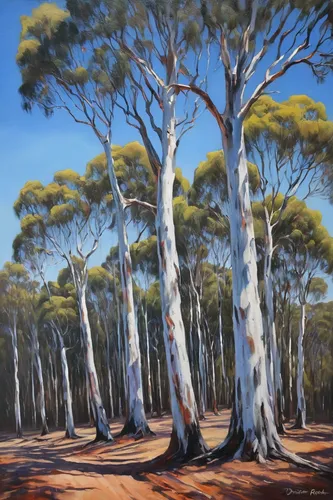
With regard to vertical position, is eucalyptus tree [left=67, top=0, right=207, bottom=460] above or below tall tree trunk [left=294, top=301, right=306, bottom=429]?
above

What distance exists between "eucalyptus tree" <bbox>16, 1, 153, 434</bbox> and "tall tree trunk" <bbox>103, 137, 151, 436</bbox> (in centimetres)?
1

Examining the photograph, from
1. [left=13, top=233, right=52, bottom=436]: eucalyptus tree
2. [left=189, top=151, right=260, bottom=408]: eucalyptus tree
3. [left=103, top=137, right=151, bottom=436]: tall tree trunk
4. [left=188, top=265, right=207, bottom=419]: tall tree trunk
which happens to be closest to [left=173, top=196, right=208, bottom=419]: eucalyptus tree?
[left=188, top=265, right=207, bottom=419]: tall tree trunk

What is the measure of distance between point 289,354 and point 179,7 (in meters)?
5.32

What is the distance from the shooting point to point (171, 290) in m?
5.94

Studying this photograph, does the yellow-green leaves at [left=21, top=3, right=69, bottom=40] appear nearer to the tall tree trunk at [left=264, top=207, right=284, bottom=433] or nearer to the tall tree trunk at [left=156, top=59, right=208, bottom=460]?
the tall tree trunk at [left=156, top=59, right=208, bottom=460]

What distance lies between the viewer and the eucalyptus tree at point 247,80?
5125mm

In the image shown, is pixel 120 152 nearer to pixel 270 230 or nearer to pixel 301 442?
pixel 270 230

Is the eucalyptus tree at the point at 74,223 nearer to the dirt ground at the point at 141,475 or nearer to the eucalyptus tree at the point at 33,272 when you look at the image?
the eucalyptus tree at the point at 33,272

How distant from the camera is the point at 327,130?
5949mm

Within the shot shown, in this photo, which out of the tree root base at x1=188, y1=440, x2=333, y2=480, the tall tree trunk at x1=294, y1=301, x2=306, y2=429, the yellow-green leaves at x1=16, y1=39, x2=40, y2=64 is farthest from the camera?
the tall tree trunk at x1=294, y1=301, x2=306, y2=429

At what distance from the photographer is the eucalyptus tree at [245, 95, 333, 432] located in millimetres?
5781

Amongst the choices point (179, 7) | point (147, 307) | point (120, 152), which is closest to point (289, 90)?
point (179, 7)

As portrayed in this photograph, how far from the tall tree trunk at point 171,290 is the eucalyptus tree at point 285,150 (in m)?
0.77

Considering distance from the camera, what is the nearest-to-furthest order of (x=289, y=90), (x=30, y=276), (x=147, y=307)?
(x=289, y=90) → (x=30, y=276) → (x=147, y=307)
